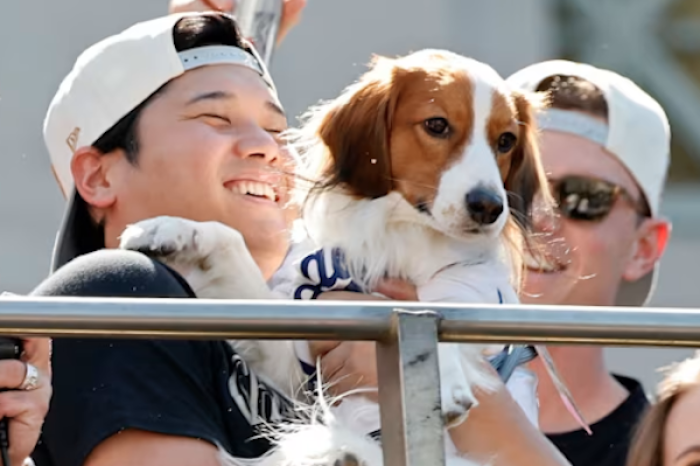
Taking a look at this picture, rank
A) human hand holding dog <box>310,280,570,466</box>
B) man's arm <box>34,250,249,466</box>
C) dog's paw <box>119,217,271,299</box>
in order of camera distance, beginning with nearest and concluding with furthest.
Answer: man's arm <box>34,250,249,466</box> < human hand holding dog <box>310,280,570,466</box> < dog's paw <box>119,217,271,299</box>

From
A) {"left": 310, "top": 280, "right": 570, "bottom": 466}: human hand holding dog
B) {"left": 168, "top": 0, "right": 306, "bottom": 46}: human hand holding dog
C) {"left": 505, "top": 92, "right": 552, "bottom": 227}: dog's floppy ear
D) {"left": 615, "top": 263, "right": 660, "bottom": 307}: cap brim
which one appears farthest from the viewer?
{"left": 615, "top": 263, "right": 660, "bottom": 307}: cap brim

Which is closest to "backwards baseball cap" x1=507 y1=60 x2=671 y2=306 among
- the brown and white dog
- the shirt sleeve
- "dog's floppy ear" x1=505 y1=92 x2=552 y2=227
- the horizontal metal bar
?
"dog's floppy ear" x1=505 y1=92 x2=552 y2=227

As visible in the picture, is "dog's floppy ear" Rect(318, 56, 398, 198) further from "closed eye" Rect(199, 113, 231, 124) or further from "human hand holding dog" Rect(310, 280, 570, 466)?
"human hand holding dog" Rect(310, 280, 570, 466)

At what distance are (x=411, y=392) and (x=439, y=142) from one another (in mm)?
1033

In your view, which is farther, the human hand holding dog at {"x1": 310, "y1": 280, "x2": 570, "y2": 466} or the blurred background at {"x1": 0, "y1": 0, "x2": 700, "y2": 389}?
the blurred background at {"x1": 0, "y1": 0, "x2": 700, "y2": 389}

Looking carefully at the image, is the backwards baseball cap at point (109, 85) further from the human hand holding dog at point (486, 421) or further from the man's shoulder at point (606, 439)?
the man's shoulder at point (606, 439)

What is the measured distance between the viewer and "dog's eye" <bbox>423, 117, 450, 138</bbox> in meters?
3.22

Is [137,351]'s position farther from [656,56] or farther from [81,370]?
[656,56]

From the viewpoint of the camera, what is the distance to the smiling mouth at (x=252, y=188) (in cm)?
344

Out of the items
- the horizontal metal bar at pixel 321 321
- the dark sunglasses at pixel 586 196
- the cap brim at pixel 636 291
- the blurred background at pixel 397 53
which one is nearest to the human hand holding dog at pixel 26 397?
the horizontal metal bar at pixel 321 321

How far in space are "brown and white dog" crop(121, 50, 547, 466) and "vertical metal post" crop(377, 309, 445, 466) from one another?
2.70 feet

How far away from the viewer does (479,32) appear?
8969 mm

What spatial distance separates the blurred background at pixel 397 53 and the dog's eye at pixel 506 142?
414cm

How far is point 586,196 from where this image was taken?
4.21 metres
